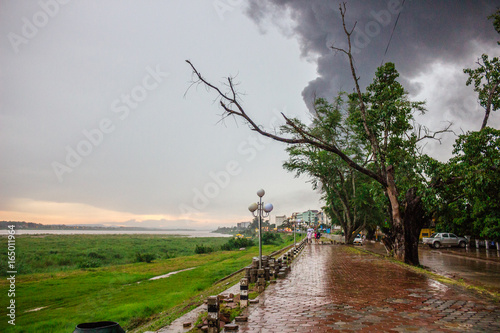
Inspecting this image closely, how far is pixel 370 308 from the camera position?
6.72m

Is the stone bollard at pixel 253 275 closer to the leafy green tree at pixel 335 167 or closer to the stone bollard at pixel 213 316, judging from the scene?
the stone bollard at pixel 213 316

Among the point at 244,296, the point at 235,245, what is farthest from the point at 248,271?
the point at 235,245

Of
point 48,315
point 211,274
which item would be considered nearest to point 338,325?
point 48,315

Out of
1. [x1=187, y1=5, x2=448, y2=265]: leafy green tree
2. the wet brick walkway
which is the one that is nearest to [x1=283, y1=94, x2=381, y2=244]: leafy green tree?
[x1=187, y1=5, x2=448, y2=265]: leafy green tree

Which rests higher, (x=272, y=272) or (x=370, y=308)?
(x=370, y=308)

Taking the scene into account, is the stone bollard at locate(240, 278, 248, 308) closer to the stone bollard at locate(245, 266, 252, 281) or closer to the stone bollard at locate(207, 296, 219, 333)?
the stone bollard at locate(207, 296, 219, 333)

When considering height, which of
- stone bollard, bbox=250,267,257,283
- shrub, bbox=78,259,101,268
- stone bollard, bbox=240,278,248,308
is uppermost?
stone bollard, bbox=240,278,248,308

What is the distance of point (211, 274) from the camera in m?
19.3

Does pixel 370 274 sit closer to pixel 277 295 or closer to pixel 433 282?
pixel 433 282

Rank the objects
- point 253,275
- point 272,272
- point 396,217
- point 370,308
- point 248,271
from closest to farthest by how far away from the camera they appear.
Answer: point 370,308 < point 248,271 < point 253,275 < point 272,272 < point 396,217

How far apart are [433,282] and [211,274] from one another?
12.7m

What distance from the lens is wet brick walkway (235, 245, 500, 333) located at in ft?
18.1

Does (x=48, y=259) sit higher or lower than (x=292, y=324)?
lower

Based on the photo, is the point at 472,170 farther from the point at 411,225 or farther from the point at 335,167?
the point at 335,167
